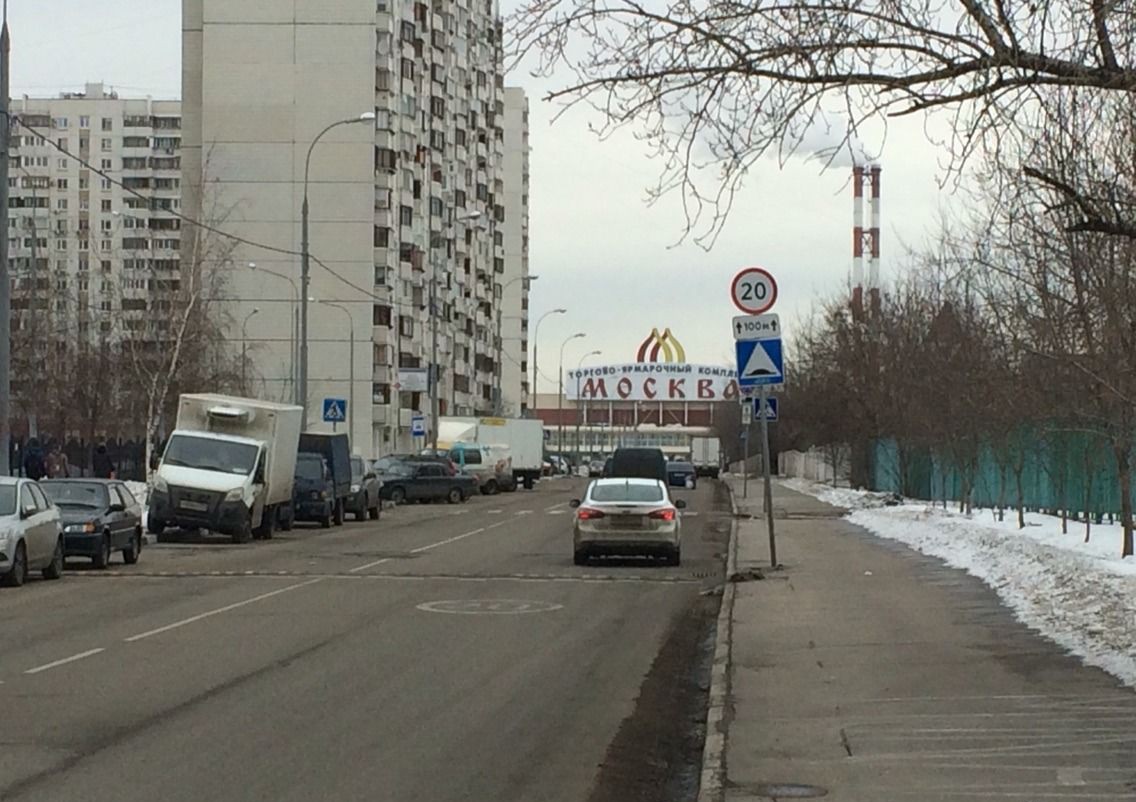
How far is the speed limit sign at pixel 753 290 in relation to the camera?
23.6 meters

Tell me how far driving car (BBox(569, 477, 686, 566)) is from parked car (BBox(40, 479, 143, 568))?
730cm

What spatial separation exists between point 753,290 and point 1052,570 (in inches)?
208

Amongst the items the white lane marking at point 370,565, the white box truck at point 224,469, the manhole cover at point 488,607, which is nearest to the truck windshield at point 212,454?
the white box truck at point 224,469

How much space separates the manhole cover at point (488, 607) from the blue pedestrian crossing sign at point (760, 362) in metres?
4.67

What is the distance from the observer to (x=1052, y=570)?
2238cm

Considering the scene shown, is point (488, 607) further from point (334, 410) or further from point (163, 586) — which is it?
point (334, 410)

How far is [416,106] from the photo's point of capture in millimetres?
110438

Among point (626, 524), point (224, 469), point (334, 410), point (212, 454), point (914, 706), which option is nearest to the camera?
point (914, 706)

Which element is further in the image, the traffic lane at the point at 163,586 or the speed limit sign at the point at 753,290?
the speed limit sign at the point at 753,290

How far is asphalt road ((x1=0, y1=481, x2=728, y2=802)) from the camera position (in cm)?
983

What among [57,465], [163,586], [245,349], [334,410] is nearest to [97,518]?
[163,586]

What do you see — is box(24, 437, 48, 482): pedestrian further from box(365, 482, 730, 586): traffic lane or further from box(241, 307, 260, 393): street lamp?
box(241, 307, 260, 393): street lamp

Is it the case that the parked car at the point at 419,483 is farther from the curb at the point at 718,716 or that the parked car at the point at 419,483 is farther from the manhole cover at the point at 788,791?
the manhole cover at the point at 788,791

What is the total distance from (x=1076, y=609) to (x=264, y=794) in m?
11.2
